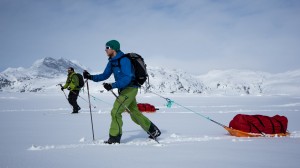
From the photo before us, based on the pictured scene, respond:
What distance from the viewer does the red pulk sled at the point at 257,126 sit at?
7434mm

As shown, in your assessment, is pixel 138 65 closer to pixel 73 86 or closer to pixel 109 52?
pixel 109 52

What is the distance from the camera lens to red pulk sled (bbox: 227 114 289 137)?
293 inches

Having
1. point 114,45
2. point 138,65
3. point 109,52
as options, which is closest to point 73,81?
point 109,52

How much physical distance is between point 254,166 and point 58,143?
12.7ft

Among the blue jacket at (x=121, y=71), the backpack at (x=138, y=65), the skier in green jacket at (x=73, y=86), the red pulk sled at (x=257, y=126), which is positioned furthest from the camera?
the skier in green jacket at (x=73, y=86)

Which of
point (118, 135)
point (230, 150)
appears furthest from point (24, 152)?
point (230, 150)

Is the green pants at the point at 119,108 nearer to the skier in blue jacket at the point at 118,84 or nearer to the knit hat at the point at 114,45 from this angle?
the skier in blue jacket at the point at 118,84

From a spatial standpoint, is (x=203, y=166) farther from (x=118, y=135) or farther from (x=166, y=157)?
(x=118, y=135)

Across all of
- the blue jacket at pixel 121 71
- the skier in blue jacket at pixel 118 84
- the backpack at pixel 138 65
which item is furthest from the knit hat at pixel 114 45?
the backpack at pixel 138 65

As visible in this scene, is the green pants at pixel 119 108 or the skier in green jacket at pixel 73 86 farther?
the skier in green jacket at pixel 73 86

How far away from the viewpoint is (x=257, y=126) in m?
7.47

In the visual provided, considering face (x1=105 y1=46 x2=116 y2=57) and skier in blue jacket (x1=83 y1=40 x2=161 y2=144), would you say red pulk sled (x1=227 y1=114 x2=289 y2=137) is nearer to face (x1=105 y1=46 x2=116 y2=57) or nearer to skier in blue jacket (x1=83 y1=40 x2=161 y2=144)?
skier in blue jacket (x1=83 y1=40 x2=161 y2=144)

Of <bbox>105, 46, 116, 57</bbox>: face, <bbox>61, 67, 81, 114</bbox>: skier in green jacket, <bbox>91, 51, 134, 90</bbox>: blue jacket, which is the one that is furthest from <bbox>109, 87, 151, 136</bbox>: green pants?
<bbox>61, 67, 81, 114</bbox>: skier in green jacket

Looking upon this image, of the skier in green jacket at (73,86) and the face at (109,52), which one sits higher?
the face at (109,52)
